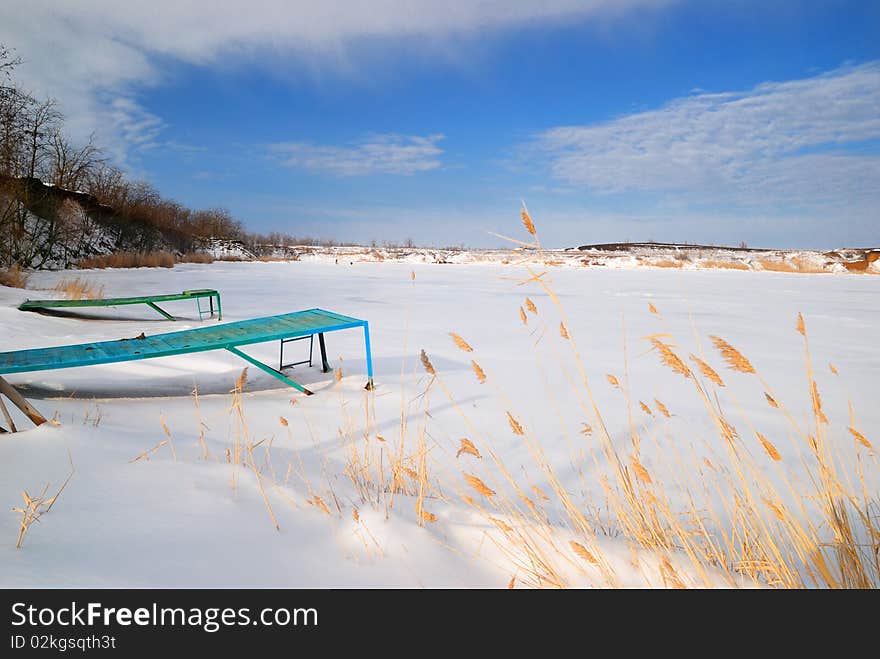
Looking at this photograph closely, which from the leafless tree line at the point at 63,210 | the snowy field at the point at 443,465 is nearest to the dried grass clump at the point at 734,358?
the snowy field at the point at 443,465

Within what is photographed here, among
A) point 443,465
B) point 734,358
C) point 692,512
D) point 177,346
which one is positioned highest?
point 734,358

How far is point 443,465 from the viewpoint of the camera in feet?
8.52

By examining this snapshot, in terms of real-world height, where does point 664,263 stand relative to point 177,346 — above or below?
above

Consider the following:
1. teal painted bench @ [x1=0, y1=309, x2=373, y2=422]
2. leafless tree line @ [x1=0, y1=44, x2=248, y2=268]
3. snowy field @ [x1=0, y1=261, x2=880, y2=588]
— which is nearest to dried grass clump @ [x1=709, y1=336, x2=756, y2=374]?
snowy field @ [x1=0, y1=261, x2=880, y2=588]

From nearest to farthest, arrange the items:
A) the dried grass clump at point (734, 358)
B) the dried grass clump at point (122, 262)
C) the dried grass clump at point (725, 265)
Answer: the dried grass clump at point (734, 358) → the dried grass clump at point (122, 262) → the dried grass clump at point (725, 265)

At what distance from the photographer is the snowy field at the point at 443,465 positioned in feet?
4.71

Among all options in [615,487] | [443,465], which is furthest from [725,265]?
[443,465]

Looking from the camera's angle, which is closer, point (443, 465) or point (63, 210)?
point (443, 465)

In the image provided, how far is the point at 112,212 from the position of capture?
73.0ft

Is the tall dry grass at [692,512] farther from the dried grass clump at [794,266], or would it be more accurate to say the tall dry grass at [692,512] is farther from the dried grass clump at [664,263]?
the dried grass clump at [664,263]

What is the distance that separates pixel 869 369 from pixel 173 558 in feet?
18.6

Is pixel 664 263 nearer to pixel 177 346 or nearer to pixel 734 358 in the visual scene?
pixel 177 346
